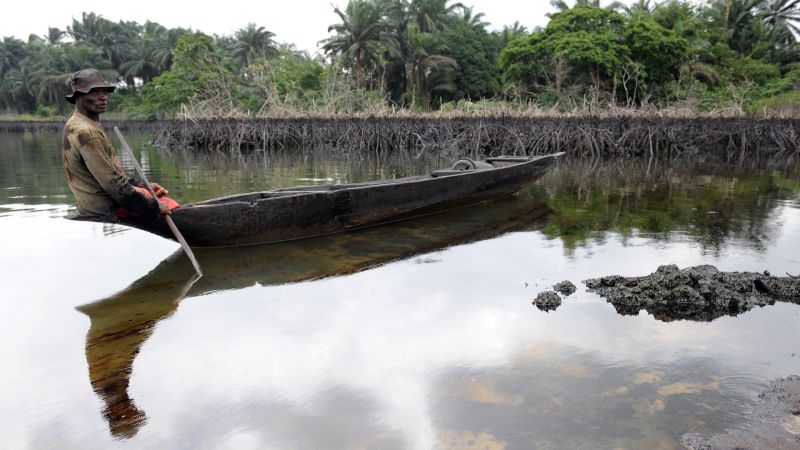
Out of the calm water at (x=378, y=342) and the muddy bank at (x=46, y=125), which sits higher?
the muddy bank at (x=46, y=125)

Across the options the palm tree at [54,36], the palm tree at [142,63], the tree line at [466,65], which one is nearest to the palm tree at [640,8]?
the tree line at [466,65]

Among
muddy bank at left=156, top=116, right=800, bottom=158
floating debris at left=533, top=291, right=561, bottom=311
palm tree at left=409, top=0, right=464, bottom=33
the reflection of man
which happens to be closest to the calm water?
the reflection of man

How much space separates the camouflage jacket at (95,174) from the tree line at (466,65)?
627 inches

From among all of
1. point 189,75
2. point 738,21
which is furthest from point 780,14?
point 189,75

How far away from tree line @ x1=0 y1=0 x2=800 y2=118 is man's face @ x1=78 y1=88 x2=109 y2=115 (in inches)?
629

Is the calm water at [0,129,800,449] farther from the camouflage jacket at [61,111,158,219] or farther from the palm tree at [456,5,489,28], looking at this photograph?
the palm tree at [456,5,489,28]

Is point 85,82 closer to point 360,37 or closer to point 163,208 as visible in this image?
point 163,208

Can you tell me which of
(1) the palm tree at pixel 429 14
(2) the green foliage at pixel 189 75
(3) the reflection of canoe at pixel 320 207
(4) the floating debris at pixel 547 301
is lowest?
(4) the floating debris at pixel 547 301

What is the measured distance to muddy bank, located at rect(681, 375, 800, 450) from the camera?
2.47 metres

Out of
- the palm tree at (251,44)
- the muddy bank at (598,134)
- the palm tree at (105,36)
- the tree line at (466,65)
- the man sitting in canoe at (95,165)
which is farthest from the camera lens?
the palm tree at (105,36)

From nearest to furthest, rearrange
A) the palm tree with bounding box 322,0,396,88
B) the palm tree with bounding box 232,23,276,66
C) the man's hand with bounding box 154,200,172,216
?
the man's hand with bounding box 154,200,172,216, the palm tree with bounding box 322,0,396,88, the palm tree with bounding box 232,23,276,66

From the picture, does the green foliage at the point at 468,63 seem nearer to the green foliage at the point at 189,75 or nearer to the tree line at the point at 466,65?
the tree line at the point at 466,65

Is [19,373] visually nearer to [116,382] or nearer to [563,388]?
[116,382]

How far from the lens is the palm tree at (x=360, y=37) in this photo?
3228cm
